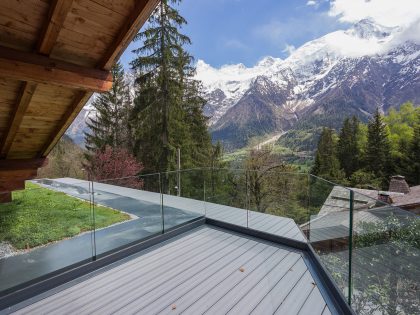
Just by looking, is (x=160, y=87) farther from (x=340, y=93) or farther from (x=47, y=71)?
(x=340, y=93)

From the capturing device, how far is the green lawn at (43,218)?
3279 mm

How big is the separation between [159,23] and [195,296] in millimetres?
11542

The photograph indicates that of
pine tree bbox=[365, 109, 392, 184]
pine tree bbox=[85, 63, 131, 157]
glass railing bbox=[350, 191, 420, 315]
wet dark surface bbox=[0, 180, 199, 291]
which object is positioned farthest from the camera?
pine tree bbox=[365, 109, 392, 184]

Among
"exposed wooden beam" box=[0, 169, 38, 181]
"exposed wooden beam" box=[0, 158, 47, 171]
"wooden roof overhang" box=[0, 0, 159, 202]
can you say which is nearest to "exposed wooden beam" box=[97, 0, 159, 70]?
"wooden roof overhang" box=[0, 0, 159, 202]

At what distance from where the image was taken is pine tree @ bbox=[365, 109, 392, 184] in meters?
27.6

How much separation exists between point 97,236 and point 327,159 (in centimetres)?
3259

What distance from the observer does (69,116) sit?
12.0ft

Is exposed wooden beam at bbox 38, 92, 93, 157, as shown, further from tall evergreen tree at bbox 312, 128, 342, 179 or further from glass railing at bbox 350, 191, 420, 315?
tall evergreen tree at bbox 312, 128, 342, 179

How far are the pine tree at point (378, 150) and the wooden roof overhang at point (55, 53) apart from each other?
98.3 feet

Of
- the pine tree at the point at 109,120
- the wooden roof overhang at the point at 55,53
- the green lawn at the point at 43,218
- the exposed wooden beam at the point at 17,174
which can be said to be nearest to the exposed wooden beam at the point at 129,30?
the wooden roof overhang at the point at 55,53

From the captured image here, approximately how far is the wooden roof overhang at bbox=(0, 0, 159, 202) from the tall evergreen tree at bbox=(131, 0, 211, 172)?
27.7 ft

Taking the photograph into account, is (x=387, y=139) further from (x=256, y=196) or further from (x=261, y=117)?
(x=261, y=117)

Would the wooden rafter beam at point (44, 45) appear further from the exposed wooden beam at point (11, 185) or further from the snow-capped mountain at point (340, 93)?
the snow-capped mountain at point (340, 93)

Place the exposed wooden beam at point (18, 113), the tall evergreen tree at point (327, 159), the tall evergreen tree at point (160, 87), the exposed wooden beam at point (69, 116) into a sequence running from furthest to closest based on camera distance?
1. the tall evergreen tree at point (327, 159)
2. the tall evergreen tree at point (160, 87)
3. the exposed wooden beam at point (69, 116)
4. the exposed wooden beam at point (18, 113)
